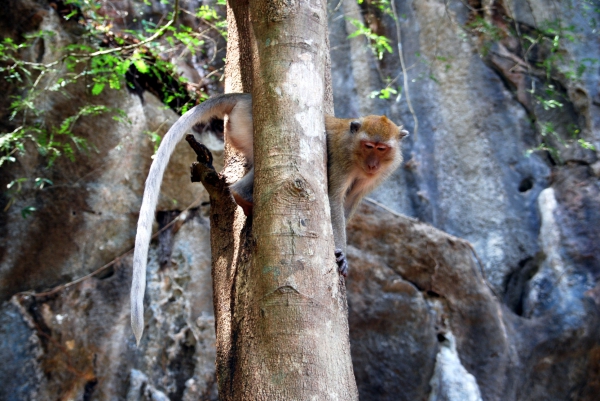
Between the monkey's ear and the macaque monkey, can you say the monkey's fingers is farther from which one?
the monkey's ear

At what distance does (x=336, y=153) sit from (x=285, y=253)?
1.81 meters

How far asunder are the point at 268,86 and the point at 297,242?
0.67 metres

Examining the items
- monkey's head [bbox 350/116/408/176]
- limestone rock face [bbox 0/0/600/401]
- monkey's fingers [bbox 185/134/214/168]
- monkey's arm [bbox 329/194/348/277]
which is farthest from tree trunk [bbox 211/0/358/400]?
limestone rock face [bbox 0/0/600/401]

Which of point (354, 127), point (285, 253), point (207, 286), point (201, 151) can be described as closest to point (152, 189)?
point (201, 151)

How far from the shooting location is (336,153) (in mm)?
3523

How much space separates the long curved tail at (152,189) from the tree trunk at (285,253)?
0.39 m

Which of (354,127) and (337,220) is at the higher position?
(354,127)

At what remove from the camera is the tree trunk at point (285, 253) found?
1687 mm

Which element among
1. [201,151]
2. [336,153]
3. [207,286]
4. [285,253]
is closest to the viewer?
[285,253]

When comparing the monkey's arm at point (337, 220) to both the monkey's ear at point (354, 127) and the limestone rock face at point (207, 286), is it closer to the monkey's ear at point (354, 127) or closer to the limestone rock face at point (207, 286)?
the monkey's ear at point (354, 127)

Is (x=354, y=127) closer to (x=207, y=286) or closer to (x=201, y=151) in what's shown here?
(x=201, y=151)

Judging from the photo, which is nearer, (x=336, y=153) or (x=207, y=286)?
(x=336, y=153)

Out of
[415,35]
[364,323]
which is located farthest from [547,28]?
[364,323]

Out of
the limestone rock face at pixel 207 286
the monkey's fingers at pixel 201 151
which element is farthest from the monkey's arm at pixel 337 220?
the limestone rock face at pixel 207 286
